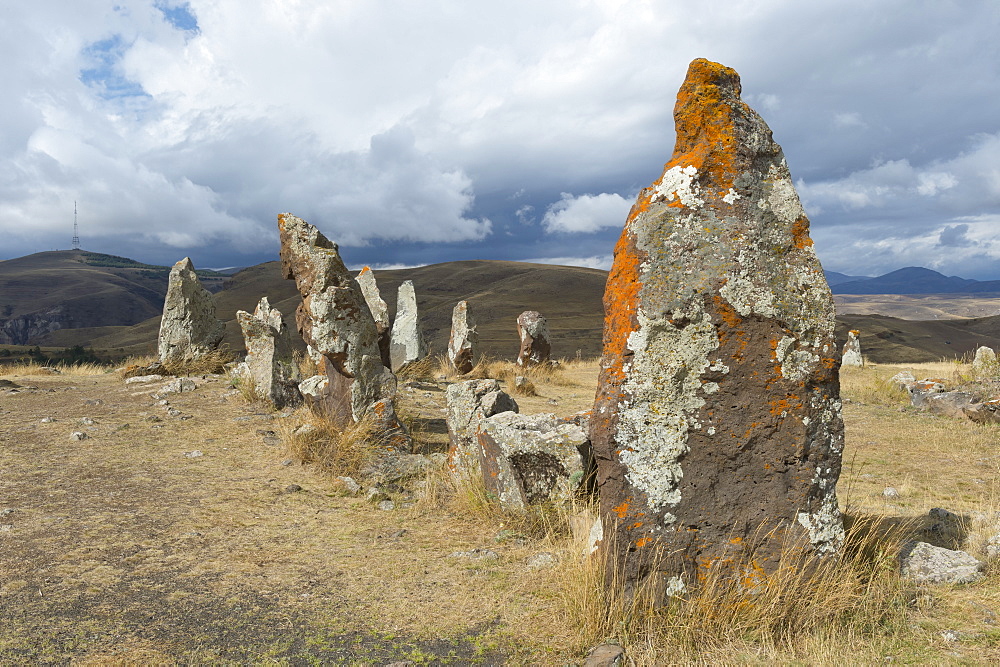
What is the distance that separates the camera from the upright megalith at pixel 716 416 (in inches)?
156

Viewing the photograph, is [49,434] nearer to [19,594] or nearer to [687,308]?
[19,594]

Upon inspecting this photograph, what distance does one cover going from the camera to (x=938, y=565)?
4.27 m

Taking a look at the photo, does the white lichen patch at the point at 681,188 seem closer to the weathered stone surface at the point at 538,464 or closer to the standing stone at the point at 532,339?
the weathered stone surface at the point at 538,464

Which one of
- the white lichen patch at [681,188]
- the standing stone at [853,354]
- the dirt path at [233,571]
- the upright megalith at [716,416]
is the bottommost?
the dirt path at [233,571]

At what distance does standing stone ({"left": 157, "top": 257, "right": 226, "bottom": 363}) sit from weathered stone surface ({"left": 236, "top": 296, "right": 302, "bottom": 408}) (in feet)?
12.8

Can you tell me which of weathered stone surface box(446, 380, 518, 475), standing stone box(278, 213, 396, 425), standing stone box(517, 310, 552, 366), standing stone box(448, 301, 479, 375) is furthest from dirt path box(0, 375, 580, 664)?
standing stone box(517, 310, 552, 366)

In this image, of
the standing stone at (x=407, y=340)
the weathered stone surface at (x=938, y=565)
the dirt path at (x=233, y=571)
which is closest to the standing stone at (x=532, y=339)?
the standing stone at (x=407, y=340)

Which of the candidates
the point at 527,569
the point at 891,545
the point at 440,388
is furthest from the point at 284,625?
the point at 440,388

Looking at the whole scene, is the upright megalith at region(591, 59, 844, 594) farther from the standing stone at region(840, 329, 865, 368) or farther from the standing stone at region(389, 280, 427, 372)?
the standing stone at region(840, 329, 865, 368)

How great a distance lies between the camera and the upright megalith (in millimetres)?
3951

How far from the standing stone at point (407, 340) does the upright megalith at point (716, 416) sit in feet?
45.5

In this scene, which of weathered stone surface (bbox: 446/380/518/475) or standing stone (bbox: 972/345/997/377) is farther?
standing stone (bbox: 972/345/997/377)

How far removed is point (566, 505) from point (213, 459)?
5.14 meters

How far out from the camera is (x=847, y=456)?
8898mm
